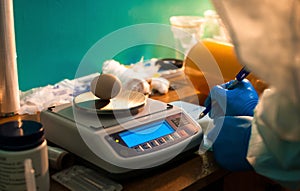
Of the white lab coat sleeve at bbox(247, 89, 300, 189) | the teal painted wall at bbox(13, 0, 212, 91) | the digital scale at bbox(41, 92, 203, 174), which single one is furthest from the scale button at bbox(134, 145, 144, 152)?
the teal painted wall at bbox(13, 0, 212, 91)

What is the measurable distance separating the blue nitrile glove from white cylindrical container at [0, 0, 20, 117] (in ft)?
1.89

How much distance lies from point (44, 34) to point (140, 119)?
56 cm

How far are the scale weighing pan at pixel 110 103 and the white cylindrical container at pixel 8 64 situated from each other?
0.83 feet

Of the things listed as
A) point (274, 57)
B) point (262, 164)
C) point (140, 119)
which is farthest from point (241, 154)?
point (274, 57)

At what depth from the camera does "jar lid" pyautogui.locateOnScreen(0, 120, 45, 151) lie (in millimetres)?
728

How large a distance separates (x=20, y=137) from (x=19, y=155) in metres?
0.03

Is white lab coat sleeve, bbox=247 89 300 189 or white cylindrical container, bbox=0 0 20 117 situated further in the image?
white cylindrical container, bbox=0 0 20 117

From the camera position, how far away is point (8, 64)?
3.65ft

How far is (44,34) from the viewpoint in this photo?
4.33ft

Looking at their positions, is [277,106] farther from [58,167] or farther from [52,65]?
[52,65]

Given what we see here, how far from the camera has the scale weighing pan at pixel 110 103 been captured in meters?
0.93

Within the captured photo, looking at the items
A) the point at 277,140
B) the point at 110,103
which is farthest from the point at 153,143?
the point at 277,140

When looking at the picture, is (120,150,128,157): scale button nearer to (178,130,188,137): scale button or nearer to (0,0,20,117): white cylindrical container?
(178,130,188,137): scale button

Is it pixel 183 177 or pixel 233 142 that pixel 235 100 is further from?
pixel 183 177
